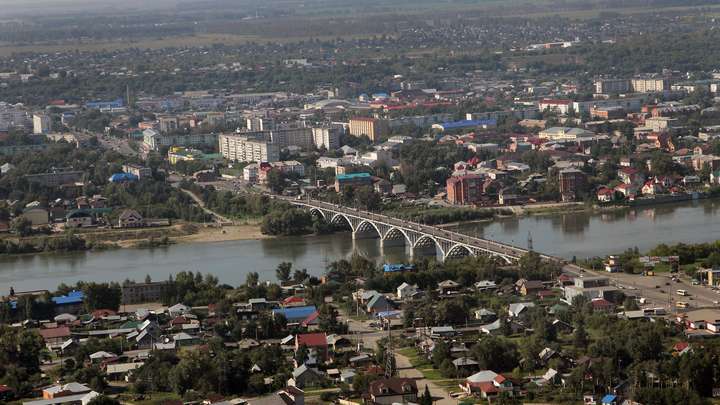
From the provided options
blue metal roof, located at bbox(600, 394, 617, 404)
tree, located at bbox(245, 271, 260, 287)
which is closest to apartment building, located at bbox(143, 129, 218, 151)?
tree, located at bbox(245, 271, 260, 287)

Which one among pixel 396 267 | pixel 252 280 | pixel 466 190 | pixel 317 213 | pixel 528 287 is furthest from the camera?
pixel 466 190

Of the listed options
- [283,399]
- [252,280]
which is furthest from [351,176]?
[283,399]

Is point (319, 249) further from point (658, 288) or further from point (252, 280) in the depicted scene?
point (658, 288)

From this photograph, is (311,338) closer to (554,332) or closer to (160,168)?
(554,332)

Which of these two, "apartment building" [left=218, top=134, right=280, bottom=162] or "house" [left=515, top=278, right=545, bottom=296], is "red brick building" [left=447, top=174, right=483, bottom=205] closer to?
"apartment building" [left=218, top=134, right=280, bottom=162]

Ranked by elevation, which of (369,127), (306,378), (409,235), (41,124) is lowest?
(41,124)

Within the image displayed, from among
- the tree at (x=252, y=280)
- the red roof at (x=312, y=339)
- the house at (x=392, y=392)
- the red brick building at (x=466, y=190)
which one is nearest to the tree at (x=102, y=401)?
the house at (x=392, y=392)

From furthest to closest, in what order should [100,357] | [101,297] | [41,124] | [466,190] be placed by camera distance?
[41,124] < [466,190] < [101,297] < [100,357]

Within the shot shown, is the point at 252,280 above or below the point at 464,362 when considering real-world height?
below
